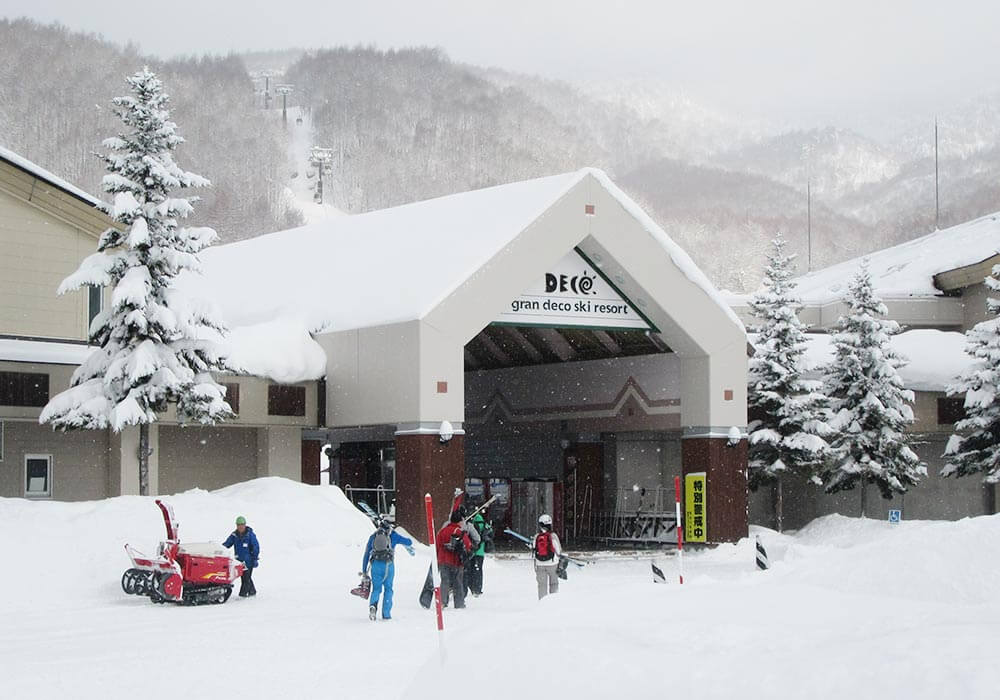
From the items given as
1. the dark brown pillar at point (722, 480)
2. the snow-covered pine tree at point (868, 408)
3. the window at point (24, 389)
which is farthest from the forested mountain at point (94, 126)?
the window at point (24, 389)

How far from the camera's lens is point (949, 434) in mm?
42781

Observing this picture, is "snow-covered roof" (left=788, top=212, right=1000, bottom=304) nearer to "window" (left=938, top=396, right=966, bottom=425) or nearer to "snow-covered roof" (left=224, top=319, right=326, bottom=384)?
"window" (left=938, top=396, right=966, bottom=425)

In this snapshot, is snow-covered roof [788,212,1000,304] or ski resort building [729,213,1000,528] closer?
ski resort building [729,213,1000,528]

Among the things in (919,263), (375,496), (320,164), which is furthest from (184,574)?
(320,164)

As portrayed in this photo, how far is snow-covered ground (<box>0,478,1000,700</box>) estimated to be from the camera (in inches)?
272

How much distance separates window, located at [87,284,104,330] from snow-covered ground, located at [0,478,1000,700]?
199 inches

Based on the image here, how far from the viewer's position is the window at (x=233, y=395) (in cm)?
3325

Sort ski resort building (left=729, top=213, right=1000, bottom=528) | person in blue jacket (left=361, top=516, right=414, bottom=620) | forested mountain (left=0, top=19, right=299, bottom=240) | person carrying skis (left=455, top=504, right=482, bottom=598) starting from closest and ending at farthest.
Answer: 1. person in blue jacket (left=361, top=516, right=414, bottom=620)
2. person carrying skis (left=455, top=504, right=482, bottom=598)
3. ski resort building (left=729, top=213, right=1000, bottom=528)
4. forested mountain (left=0, top=19, right=299, bottom=240)

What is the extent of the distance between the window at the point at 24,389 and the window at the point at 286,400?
5.58 metres

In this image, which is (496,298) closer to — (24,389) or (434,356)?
(434,356)

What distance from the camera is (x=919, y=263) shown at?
5488 centimetres

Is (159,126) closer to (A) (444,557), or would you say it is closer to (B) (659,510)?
(A) (444,557)

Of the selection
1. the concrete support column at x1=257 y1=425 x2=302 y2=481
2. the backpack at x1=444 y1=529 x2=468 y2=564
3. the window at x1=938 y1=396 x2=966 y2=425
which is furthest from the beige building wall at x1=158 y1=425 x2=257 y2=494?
the window at x1=938 y1=396 x2=966 y2=425

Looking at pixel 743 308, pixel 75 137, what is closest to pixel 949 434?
pixel 743 308
